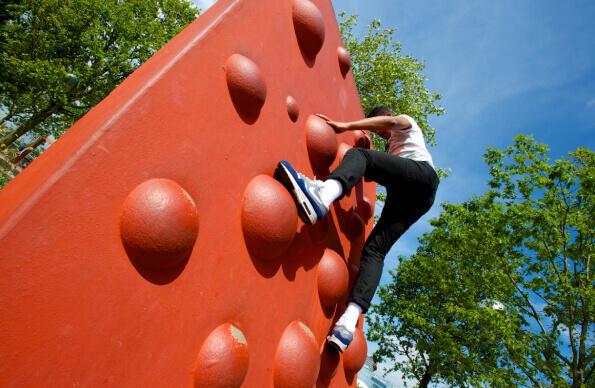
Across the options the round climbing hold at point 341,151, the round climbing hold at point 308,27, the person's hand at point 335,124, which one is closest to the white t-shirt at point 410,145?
the round climbing hold at point 341,151

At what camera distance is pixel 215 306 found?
112 centimetres

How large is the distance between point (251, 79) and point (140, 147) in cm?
57

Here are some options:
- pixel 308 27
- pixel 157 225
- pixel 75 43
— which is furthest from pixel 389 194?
pixel 75 43

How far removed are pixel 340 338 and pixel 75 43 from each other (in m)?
15.1

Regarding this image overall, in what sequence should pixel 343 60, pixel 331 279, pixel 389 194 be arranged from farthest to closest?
pixel 343 60 → pixel 389 194 → pixel 331 279

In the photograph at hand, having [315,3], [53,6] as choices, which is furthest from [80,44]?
[315,3]

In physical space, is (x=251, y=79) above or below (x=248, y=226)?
above

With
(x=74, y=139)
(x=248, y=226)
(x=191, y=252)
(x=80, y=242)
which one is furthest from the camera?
(x=248, y=226)

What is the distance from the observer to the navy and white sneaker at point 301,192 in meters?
1.47

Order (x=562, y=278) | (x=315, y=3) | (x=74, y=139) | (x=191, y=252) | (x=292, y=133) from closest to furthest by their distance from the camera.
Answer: (x=74, y=139)
(x=191, y=252)
(x=292, y=133)
(x=315, y=3)
(x=562, y=278)

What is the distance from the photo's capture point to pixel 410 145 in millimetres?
2404

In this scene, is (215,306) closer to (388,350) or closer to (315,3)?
(315,3)

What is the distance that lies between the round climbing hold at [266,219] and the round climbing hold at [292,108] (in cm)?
47

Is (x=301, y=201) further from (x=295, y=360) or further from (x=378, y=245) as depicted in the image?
(x=378, y=245)
